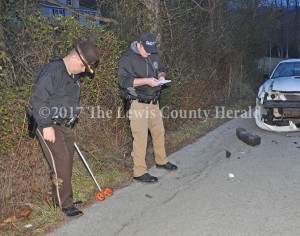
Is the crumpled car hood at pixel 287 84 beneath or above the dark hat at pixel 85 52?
beneath

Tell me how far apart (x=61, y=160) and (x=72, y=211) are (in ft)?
1.97

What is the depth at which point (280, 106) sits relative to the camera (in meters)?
8.25

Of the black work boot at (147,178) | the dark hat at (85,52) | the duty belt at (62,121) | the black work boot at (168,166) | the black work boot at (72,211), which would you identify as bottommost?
the black work boot at (168,166)

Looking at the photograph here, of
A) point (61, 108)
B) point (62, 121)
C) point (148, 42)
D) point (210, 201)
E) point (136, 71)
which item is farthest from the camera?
point (136, 71)

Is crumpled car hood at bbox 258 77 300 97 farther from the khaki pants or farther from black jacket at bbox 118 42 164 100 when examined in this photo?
black jacket at bbox 118 42 164 100

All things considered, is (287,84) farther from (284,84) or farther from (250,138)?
(250,138)

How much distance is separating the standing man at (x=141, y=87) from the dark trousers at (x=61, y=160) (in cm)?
122

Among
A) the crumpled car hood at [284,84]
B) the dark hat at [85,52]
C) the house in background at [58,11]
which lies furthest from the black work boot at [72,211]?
the crumpled car hood at [284,84]

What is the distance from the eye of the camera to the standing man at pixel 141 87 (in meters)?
5.32

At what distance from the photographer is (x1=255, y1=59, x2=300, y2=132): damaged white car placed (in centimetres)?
827

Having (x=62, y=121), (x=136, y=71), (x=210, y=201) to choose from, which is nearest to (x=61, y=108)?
(x=62, y=121)

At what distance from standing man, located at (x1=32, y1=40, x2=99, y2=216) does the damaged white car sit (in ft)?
17.1

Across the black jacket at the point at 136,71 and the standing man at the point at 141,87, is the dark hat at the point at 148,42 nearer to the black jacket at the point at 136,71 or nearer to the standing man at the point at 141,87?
the standing man at the point at 141,87

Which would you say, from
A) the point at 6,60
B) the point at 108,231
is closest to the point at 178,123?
the point at 6,60
